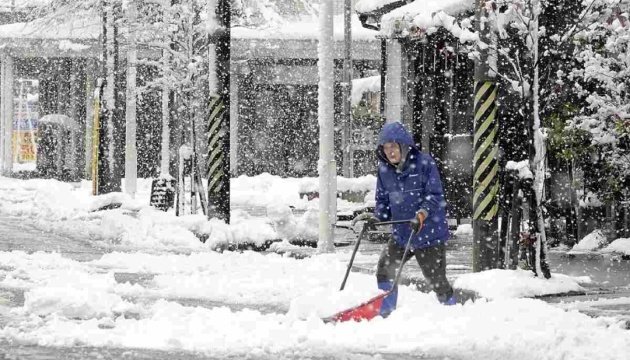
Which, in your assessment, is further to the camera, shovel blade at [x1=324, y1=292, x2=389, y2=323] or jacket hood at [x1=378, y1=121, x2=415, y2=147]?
jacket hood at [x1=378, y1=121, x2=415, y2=147]

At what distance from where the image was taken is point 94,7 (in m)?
30.7

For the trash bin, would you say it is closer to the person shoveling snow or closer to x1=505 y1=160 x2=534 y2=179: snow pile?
x1=505 y1=160 x2=534 y2=179: snow pile

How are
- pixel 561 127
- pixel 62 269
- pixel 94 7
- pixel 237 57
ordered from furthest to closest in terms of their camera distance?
pixel 237 57 → pixel 94 7 → pixel 561 127 → pixel 62 269

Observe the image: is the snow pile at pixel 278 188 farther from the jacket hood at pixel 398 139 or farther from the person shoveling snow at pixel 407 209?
the jacket hood at pixel 398 139

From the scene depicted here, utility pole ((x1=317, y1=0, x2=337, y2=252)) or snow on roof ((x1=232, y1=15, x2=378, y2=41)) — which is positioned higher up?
snow on roof ((x1=232, y1=15, x2=378, y2=41))

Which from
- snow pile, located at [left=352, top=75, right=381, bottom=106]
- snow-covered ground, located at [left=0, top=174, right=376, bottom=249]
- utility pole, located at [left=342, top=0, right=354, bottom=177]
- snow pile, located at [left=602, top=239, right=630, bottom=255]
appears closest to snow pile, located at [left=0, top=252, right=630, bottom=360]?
snow pile, located at [left=602, top=239, right=630, bottom=255]

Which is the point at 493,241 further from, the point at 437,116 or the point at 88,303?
the point at 437,116

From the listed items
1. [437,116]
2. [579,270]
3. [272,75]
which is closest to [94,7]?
[437,116]

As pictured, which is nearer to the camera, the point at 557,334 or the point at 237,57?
the point at 557,334


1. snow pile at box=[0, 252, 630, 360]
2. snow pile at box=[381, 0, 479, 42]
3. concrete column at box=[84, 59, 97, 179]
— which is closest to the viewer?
snow pile at box=[0, 252, 630, 360]

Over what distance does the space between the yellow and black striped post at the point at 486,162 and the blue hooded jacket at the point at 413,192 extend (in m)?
3.10

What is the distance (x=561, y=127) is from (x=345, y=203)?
49.8 feet

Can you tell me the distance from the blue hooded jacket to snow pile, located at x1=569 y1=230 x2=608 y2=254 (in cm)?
811

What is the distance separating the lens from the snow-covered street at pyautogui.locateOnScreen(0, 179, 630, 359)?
8531 mm
